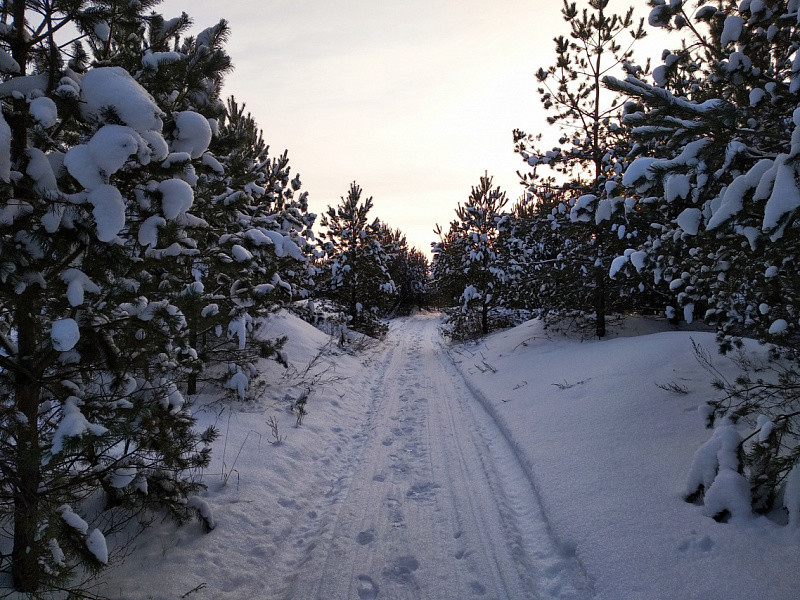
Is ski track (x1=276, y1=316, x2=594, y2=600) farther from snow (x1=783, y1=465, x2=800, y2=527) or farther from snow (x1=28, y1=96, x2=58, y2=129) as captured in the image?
snow (x1=28, y1=96, x2=58, y2=129)

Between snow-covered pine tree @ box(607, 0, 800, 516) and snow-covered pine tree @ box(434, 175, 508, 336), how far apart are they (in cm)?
1107

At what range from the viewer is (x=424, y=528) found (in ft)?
13.3

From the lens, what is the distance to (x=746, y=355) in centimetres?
568

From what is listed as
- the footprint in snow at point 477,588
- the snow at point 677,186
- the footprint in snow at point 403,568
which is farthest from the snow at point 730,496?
the footprint in snow at point 403,568

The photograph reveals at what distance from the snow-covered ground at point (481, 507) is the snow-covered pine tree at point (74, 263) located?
111cm

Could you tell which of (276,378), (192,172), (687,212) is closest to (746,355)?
(687,212)

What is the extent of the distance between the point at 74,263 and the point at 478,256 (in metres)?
15.3

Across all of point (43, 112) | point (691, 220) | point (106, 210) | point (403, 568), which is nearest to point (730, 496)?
point (691, 220)

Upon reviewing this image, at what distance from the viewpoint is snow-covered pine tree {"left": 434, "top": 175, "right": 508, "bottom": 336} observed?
1662cm

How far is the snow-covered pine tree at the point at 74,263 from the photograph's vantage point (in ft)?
6.44

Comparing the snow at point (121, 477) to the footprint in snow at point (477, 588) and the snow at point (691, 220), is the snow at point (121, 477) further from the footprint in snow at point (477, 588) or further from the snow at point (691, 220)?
the snow at point (691, 220)

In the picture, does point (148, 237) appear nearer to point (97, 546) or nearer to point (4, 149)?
point (4, 149)

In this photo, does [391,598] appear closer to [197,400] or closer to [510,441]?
[510,441]

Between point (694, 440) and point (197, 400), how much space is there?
7143mm
